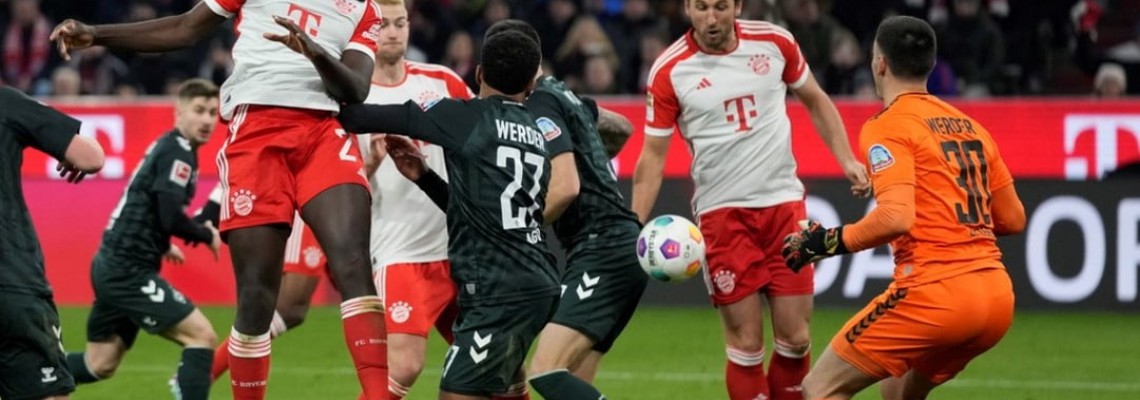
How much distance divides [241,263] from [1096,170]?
906 centimetres

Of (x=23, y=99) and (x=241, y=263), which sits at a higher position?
(x=23, y=99)

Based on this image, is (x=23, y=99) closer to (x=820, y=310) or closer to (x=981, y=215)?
(x=981, y=215)

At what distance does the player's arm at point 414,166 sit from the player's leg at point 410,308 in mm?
1193

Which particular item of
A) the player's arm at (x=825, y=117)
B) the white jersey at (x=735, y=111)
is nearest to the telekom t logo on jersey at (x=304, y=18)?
the white jersey at (x=735, y=111)

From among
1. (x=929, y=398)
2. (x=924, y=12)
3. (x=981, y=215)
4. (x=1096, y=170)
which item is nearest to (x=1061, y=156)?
(x=1096, y=170)

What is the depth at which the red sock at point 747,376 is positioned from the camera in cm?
816

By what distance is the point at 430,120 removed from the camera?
21.0ft

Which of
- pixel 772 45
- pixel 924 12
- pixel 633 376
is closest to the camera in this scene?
pixel 772 45

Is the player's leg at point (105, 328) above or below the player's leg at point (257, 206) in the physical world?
below

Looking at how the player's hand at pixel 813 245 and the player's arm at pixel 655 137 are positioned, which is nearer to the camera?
the player's hand at pixel 813 245

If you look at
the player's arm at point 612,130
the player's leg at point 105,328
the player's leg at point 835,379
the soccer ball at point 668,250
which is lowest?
the player's leg at point 105,328

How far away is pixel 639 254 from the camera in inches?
279

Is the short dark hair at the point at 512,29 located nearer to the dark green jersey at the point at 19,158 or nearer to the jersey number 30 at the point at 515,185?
the jersey number 30 at the point at 515,185

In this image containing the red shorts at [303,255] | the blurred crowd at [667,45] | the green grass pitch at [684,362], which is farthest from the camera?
the blurred crowd at [667,45]
